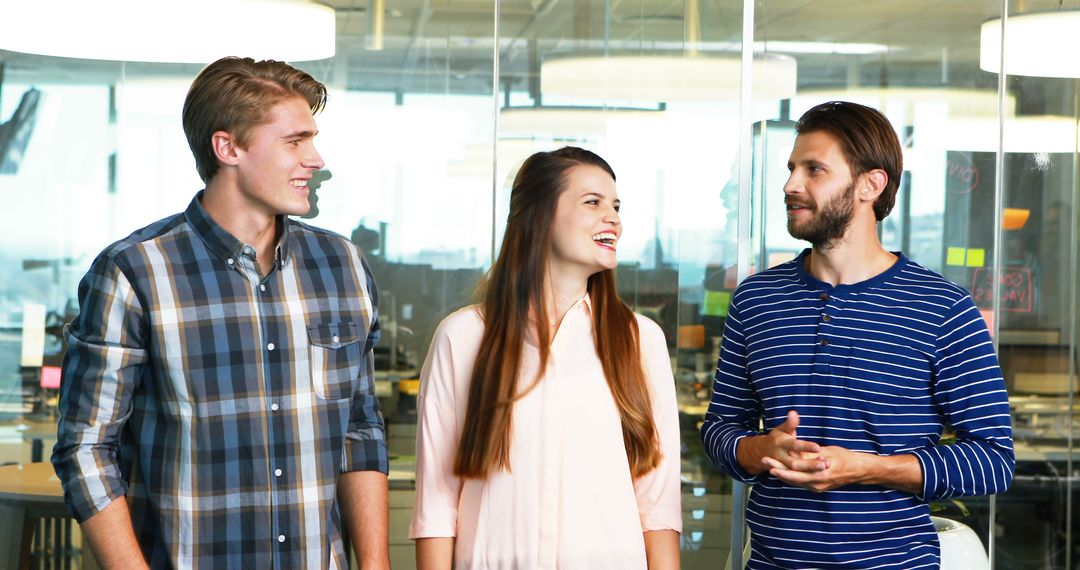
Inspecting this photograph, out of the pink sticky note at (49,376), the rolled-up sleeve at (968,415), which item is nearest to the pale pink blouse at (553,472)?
the rolled-up sleeve at (968,415)

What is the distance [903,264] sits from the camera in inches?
98.7

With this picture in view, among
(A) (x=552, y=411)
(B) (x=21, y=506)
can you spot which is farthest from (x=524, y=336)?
(B) (x=21, y=506)

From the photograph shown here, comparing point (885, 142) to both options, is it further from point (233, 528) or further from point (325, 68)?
point (325, 68)

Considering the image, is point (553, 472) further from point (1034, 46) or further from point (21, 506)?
point (1034, 46)

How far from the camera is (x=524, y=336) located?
7.89ft

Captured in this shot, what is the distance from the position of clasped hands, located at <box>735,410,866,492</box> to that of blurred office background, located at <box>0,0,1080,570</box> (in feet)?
6.43

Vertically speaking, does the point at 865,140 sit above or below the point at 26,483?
above

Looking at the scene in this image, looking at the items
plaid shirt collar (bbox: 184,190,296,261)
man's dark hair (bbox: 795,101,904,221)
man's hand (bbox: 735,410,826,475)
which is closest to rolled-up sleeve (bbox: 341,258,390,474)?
plaid shirt collar (bbox: 184,190,296,261)

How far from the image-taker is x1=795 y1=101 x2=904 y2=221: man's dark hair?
8.33 ft

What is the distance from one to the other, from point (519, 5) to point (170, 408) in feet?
8.92

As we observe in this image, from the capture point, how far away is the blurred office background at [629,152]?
13.8ft

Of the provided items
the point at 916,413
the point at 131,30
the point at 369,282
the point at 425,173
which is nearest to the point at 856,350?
the point at 916,413

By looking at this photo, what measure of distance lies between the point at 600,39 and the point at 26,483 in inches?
109

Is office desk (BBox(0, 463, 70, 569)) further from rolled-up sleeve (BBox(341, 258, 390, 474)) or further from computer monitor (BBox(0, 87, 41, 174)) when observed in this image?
rolled-up sleeve (BBox(341, 258, 390, 474))
